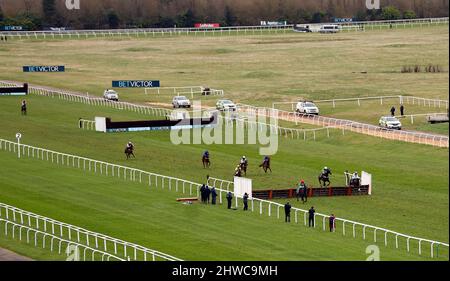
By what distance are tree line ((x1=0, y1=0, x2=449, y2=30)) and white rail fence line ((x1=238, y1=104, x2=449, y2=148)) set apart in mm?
85753

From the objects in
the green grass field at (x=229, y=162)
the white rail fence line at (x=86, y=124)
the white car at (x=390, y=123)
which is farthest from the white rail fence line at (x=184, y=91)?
the white car at (x=390, y=123)

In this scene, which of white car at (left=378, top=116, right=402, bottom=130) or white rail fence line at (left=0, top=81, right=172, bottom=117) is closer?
white car at (left=378, top=116, right=402, bottom=130)

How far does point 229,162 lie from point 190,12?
11951 centimetres

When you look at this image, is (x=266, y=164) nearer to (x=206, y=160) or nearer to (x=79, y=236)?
(x=206, y=160)

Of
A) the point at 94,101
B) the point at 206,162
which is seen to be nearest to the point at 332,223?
the point at 206,162

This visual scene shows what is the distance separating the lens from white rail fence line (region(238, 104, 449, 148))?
2921 inches

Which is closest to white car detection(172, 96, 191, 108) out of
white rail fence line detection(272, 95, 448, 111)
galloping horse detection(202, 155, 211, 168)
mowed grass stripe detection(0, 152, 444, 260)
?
white rail fence line detection(272, 95, 448, 111)

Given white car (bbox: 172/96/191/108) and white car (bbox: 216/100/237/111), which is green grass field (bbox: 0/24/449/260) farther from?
white car (bbox: 216/100/237/111)

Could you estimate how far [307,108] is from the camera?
3563 inches

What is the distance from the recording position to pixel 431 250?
144 feet

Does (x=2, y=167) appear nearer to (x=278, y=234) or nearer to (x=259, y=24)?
(x=278, y=234)

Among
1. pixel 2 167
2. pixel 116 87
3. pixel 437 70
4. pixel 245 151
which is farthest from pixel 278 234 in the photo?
pixel 437 70

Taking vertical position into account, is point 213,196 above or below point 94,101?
below
